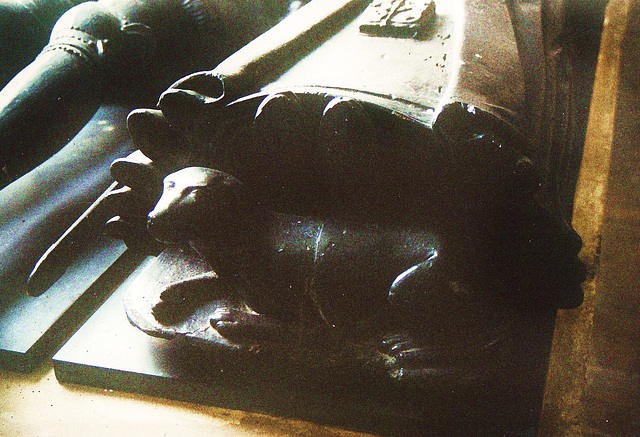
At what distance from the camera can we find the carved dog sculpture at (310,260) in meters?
1.10

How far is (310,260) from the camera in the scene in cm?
117

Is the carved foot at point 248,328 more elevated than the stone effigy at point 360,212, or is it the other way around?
the stone effigy at point 360,212

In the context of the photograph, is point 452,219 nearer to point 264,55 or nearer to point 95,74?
point 264,55

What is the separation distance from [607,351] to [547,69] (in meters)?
0.72

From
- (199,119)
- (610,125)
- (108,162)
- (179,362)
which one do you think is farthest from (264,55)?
(610,125)

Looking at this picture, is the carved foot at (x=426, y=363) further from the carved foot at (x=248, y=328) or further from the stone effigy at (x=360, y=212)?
the carved foot at (x=248, y=328)

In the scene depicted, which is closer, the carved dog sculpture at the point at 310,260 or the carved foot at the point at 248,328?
the carved dog sculpture at the point at 310,260

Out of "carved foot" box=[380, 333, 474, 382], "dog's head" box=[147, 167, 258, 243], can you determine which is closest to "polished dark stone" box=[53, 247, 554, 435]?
"carved foot" box=[380, 333, 474, 382]

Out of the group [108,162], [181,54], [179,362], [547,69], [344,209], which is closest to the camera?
[344,209]

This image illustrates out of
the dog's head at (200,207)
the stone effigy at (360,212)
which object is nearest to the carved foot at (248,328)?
the stone effigy at (360,212)

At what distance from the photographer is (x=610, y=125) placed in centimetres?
233

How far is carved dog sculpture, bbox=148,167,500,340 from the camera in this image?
43.3 inches

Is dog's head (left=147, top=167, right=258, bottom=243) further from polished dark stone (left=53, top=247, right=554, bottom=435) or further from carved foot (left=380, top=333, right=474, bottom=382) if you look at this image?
carved foot (left=380, top=333, right=474, bottom=382)

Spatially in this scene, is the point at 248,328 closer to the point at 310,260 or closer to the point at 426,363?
the point at 310,260
